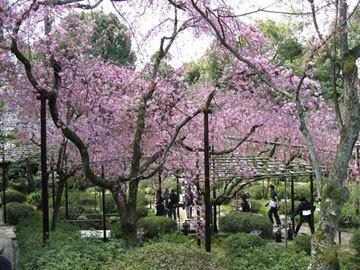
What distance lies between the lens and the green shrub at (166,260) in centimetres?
518

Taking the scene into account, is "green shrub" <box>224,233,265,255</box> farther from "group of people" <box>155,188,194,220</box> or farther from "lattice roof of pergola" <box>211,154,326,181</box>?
"group of people" <box>155,188,194,220</box>

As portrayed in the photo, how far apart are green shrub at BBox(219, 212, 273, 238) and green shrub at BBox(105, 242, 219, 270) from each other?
5.81m

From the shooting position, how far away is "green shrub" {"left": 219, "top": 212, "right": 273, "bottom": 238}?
36.9 ft

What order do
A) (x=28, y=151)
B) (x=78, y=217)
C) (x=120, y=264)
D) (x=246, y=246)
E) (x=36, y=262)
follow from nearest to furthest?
(x=120, y=264) < (x=36, y=262) < (x=246, y=246) < (x=78, y=217) < (x=28, y=151)

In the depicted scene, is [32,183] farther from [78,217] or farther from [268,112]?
[268,112]

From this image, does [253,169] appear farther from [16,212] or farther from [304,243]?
[16,212]

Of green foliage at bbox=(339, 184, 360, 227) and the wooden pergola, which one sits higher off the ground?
the wooden pergola

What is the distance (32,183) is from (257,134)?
1317 centimetres

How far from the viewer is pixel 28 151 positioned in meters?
15.5

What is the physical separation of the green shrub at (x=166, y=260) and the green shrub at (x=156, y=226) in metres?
5.03

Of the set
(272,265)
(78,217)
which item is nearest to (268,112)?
(272,265)

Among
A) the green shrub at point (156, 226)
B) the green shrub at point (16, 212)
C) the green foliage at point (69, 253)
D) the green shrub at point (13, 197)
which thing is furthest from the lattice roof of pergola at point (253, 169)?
the green shrub at point (13, 197)

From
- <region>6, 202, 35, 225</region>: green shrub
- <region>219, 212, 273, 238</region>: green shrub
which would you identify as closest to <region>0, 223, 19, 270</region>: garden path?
<region>6, 202, 35, 225</region>: green shrub

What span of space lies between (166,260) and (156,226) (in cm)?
A: 564
